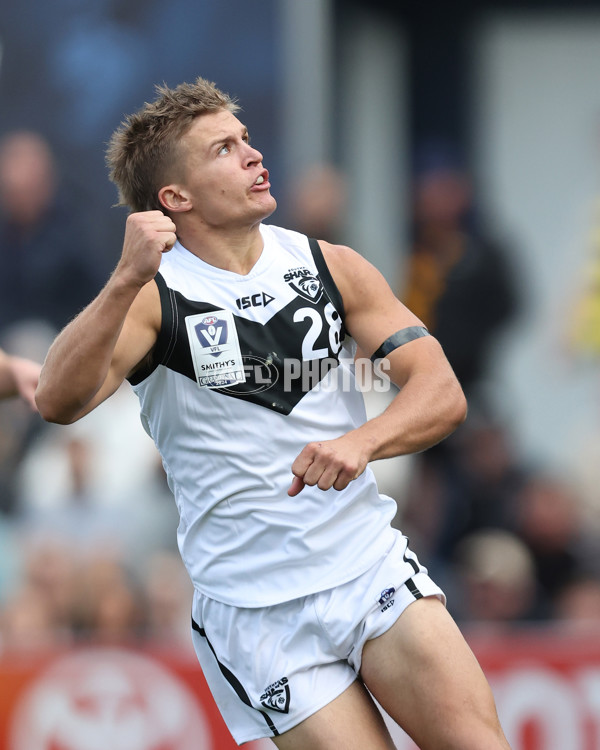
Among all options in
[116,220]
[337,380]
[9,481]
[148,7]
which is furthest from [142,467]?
[337,380]

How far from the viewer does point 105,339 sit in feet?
12.3

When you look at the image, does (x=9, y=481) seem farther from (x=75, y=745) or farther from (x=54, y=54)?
(x=54, y=54)

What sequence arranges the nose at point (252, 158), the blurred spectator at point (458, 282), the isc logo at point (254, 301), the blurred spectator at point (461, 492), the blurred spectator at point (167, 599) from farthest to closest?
1. the blurred spectator at point (458, 282)
2. the blurred spectator at point (461, 492)
3. the blurred spectator at point (167, 599)
4. the nose at point (252, 158)
5. the isc logo at point (254, 301)

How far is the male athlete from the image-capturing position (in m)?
3.93

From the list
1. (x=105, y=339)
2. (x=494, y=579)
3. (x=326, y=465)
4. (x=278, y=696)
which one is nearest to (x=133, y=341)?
(x=105, y=339)

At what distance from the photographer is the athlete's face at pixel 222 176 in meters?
4.23

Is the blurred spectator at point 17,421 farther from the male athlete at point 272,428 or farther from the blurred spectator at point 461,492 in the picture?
the male athlete at point 272,428

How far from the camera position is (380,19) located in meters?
10.1

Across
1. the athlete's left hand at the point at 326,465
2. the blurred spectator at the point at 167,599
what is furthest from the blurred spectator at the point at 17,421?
the athlete's left hand at the point at 326,465

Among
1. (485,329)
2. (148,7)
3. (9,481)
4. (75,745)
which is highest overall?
(148,7)

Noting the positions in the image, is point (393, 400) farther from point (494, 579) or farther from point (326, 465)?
point (494, 579)

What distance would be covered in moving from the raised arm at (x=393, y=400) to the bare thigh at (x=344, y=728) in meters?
0.76

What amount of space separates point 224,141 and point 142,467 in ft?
12.9

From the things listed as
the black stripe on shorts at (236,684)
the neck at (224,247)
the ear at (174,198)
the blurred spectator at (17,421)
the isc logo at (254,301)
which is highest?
the ear at (174,198)
